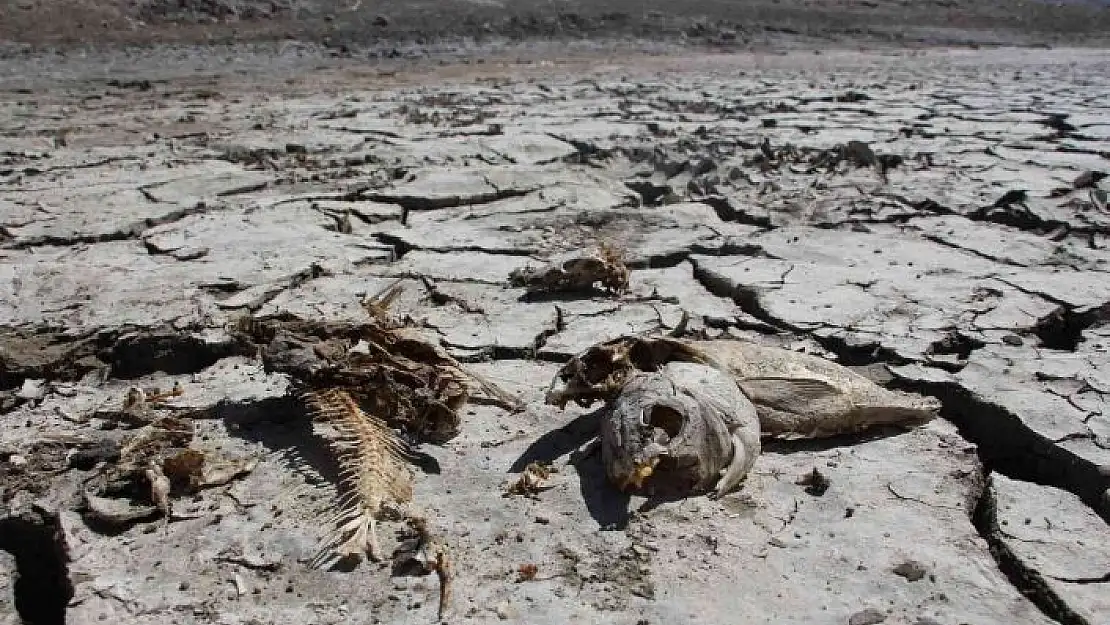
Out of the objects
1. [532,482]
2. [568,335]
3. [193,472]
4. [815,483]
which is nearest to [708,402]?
[815,483]

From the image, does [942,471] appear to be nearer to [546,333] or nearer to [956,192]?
[546,333]

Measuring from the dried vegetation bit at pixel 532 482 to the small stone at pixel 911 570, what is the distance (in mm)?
707

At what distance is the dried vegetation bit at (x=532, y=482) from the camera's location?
195 centimetres

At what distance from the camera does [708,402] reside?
1939 mm

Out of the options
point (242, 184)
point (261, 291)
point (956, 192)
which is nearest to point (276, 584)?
point (261, 291)

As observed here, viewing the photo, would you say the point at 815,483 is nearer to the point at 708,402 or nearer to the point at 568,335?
the point at 708,402

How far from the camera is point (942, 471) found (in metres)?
2.06

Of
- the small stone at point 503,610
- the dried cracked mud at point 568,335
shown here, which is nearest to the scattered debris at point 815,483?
the dried cracked mud at point 568,335

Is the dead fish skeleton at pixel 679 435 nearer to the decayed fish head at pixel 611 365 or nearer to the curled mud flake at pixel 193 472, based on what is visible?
the decayed fish head at pixel 611 365

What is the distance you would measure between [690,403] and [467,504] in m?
0.50

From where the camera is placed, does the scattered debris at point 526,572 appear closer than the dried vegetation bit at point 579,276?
Yes

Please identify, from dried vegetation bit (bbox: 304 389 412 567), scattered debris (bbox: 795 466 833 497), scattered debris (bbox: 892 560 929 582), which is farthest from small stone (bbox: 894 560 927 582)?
dried vegetation bit (bbox: 304 389 412 567)

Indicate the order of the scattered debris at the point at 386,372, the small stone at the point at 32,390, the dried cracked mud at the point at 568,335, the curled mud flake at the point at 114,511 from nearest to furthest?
1. the dried cracked mud at the point at 568,335
2. the curled mud flake at the point at 114,511
3. the scattered debris at the point at 386,372
4. the small stone at the point at 32,390

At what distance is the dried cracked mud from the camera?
1683mm
